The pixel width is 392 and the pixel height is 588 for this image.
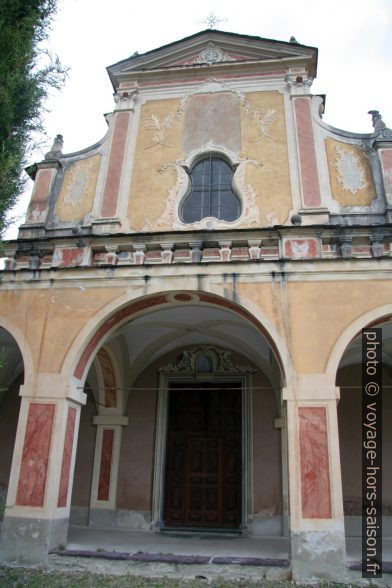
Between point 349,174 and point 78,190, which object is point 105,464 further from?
point 349,174

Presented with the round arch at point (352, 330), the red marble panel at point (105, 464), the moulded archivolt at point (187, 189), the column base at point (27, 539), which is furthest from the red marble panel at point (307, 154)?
the column base at point (27, 539)

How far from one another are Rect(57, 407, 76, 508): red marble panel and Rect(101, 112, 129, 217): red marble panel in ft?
12.8

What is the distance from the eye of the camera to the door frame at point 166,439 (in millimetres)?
9875

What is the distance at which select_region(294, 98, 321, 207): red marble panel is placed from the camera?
896 cm

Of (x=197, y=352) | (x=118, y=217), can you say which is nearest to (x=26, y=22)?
(x=118, y=217)

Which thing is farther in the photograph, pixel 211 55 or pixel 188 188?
pixel 211 55

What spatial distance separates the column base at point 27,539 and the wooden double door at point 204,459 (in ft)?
12.9

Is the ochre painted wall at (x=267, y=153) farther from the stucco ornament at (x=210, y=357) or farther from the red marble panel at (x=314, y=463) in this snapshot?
the red marble panel at (x=314, y=463)

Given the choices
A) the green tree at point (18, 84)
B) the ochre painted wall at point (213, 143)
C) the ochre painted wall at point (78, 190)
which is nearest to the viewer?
the green tree at point (18, 84)

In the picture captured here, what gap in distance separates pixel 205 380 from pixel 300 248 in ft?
13.5

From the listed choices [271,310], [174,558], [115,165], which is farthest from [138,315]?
[174,558]

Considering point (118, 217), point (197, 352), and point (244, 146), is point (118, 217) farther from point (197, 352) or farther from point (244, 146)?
point (197, 352)

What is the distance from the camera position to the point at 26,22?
5816 mm

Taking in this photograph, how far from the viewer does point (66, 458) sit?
7.30 meters
